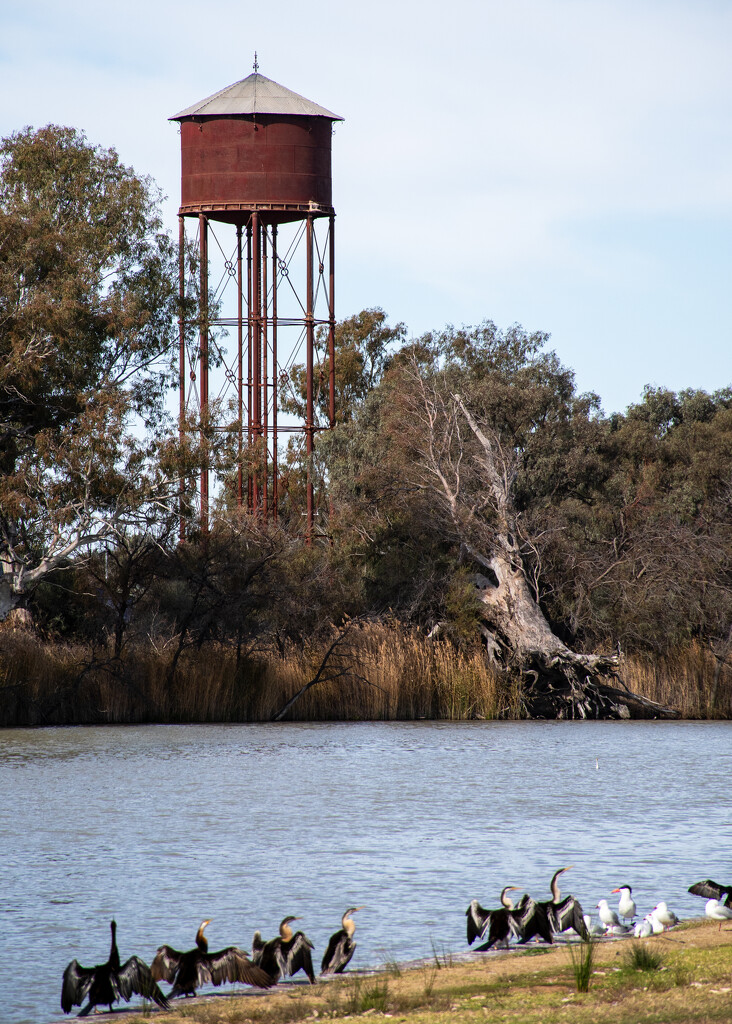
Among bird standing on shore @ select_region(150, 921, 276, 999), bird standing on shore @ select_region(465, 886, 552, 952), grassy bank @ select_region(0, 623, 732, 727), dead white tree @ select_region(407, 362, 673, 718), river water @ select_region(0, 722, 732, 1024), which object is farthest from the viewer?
dead white tree @ select_region(407, 362, 673, 718)

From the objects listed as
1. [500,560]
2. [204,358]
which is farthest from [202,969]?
[204,358]

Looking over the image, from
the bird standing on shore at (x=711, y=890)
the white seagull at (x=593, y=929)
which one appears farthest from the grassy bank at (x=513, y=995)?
the bird standing on shore at (x=711, y=890)

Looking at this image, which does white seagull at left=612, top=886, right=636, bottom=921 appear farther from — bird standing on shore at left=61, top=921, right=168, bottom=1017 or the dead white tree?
the dead white tree

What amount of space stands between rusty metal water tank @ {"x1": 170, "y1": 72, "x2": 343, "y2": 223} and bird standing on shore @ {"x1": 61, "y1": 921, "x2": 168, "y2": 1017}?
30000 mm

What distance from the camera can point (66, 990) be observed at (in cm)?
689

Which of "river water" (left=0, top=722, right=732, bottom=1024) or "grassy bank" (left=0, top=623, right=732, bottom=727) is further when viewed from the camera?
"grassy bank" (left=0, top=623, right=732, bottom=727)

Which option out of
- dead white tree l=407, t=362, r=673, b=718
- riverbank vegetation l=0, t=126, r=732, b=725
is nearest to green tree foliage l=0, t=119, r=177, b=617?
riverbank vegetation l=0, t=126, r=732, b=725

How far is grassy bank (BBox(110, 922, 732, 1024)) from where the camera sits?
6.42 metres

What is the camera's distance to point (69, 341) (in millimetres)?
26672

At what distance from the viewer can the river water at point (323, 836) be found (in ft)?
28.7

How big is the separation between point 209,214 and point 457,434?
11145 millimetres

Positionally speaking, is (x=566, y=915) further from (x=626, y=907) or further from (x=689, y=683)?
(x=689, y=683)

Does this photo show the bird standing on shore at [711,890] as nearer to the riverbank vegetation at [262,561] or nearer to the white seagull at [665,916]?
the white seagull at [665,916]

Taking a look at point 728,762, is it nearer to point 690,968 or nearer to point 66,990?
point 690,968
